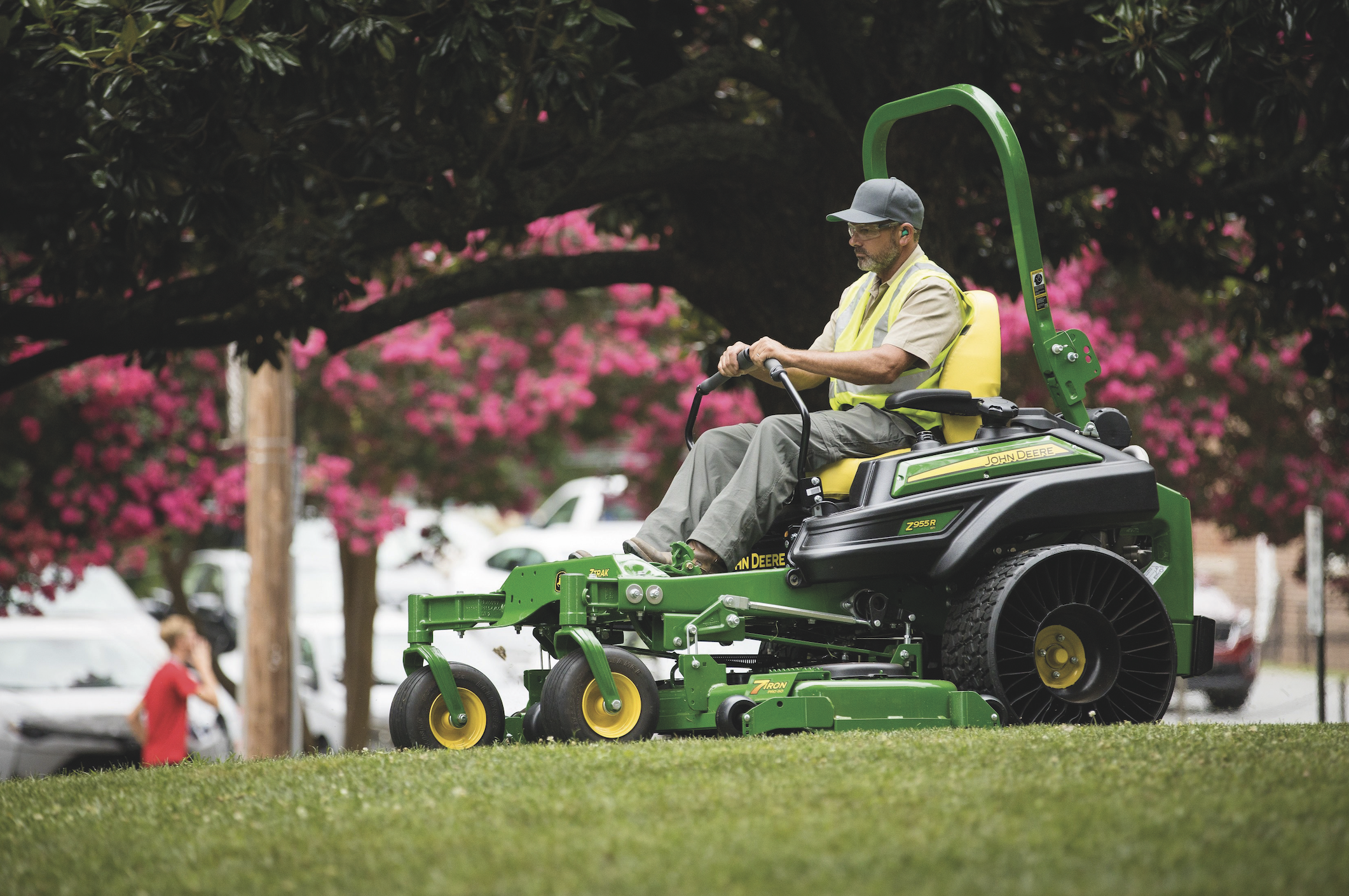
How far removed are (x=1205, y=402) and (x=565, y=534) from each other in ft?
29.7

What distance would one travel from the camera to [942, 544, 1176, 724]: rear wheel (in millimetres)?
5766

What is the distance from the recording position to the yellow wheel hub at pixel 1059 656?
5910 mm

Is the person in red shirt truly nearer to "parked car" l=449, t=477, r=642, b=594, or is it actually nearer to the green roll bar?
"parked car" l=449, t=477, r=642, b=594

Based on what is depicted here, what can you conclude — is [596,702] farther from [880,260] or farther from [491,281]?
[491,281]

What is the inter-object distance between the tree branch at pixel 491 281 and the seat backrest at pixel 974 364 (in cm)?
309

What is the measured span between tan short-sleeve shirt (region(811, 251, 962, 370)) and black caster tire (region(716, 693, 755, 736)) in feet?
5.03

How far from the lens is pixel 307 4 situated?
6.72 metres

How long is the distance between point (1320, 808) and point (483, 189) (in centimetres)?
505

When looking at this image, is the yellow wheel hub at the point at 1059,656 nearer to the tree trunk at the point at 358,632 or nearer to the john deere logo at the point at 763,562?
the john deere logo at the point at 763,562

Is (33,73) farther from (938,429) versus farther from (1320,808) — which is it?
(1320,808)

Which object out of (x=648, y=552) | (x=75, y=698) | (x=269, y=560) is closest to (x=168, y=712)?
(x=269, y=560)

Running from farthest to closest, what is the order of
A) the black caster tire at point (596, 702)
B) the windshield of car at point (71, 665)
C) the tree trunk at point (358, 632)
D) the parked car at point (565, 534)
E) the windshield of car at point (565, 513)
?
the windshield of car at point (565, 513) → the parked car at point (565, 534) → the tree trunk at point (358, 632) → the windshield of car at point (71, 665) → the black caster tire at point (596, 702)

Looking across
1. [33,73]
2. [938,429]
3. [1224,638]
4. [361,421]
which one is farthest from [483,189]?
[361,421]

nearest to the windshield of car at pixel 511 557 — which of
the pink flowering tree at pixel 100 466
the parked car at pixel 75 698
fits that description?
the pink flowering tree at pixel 100 466
